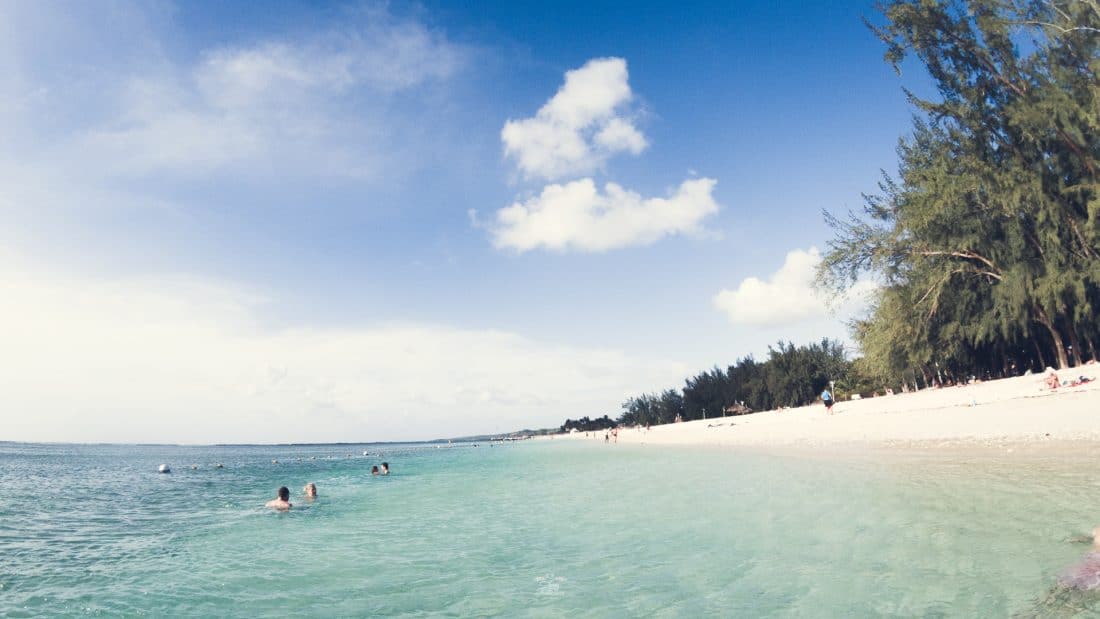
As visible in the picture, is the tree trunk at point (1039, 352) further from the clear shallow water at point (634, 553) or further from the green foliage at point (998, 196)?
the clear shallow water at point (634, 553)

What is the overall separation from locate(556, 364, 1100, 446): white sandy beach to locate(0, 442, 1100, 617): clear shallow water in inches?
172

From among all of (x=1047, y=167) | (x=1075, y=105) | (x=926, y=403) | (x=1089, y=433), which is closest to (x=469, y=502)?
(x=1089, y=433)

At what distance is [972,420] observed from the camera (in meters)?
21.4

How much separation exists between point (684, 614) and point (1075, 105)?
3152 cm

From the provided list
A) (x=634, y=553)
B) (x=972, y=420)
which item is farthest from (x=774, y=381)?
(x=634, y=553)

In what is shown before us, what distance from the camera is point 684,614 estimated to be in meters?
5.84

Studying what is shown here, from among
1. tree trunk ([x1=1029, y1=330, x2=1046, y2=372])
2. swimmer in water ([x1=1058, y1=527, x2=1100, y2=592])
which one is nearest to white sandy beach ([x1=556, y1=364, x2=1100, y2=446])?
tree trunk ([x1=1029, y1=330, x2=1046, y2=372])

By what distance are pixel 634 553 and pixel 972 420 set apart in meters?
19.8

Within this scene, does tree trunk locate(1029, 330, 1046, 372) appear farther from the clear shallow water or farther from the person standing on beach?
the clear shallow water

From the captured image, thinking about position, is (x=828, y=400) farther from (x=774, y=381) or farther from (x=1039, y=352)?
(x=774, y=381)

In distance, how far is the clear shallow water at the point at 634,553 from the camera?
6219mm

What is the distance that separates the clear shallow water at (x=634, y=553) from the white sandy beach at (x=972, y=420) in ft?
14.3

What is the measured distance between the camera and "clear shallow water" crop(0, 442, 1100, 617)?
6.22 meters

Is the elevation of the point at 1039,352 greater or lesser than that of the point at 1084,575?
greater
